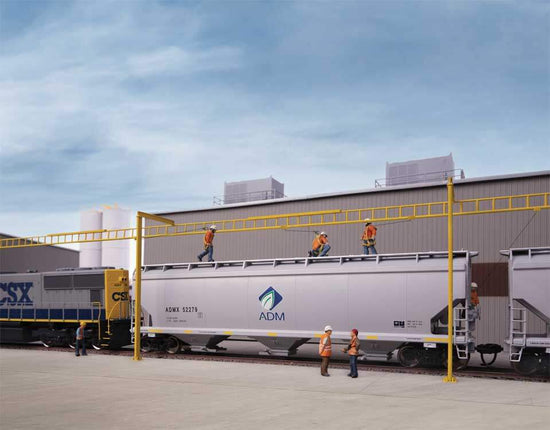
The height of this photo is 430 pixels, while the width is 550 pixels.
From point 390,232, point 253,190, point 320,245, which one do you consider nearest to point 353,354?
point 320,245

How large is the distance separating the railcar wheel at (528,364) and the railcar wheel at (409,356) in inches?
107

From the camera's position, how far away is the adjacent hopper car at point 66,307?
23.8 m

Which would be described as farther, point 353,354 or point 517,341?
point 517,341

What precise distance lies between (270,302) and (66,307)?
32.9 ft

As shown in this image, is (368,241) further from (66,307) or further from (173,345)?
(66,307)

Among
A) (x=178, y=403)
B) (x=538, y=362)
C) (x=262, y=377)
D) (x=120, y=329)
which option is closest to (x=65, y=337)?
(x=120, y=329)

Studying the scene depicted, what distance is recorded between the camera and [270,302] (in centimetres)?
1977

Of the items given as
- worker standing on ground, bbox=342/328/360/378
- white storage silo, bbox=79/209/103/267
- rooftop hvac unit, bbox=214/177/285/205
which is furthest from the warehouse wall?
white storage silo, bbox=79/209/103/267

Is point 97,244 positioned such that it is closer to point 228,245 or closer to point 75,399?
point 228,245

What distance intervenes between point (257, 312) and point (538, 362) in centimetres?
870

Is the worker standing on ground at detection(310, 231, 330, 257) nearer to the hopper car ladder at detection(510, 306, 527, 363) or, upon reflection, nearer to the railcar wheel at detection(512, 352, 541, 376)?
the hopper car ladder at detection(510, 306, 527, 363)

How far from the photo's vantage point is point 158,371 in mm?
17297

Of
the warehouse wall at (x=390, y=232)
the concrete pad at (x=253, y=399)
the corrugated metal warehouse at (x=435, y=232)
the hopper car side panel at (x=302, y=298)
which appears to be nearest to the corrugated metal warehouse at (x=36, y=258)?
the warehouse wall at (x=390, y=232)

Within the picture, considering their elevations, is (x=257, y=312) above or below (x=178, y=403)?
above
